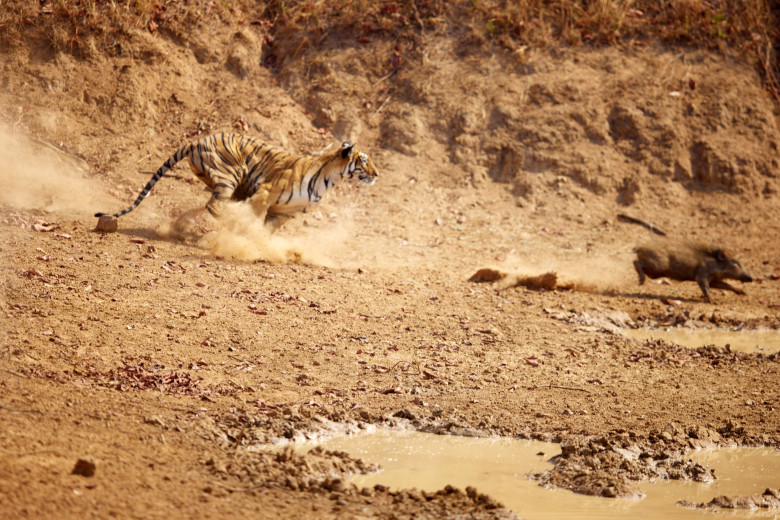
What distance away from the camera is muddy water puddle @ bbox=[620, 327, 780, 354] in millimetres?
8648

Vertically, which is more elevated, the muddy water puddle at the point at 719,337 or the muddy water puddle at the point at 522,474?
the muddy water puddle at the point at 522,474

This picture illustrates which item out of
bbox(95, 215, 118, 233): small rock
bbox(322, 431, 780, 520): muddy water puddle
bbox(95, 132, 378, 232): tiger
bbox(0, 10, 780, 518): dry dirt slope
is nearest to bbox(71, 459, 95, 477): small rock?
bbox(0, 10, 780, 518): dry dirt slope

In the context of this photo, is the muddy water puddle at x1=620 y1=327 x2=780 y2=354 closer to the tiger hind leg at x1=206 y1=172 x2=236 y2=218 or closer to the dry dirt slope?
the dry dirt slope

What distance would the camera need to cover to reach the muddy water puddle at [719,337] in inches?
340

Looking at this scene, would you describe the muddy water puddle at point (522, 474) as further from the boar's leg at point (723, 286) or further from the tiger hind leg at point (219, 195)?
the boar's leg at point (723, 286)

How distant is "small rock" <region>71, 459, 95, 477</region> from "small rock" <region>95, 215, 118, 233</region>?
600 centimetres

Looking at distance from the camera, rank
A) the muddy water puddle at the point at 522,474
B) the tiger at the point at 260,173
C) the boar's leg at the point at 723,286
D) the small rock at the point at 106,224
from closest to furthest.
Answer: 1. the muddy water puddle at the point at 522,474
2. the small rock at the point at 106,224
3. the tiger at the point at 260,173
4. the boar's leg at the point at 723,286

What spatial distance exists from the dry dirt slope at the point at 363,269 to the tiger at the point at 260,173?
0.58 meters

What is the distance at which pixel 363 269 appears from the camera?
33.2 feet

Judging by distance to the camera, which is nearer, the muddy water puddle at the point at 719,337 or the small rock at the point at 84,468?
the small rock at the point at 84,468

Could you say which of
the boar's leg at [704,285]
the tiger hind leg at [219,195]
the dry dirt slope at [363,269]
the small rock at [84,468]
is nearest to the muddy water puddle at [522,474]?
the dry dirt slope at [363,269]

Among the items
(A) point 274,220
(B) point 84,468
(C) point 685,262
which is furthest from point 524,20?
(B) point 84,468

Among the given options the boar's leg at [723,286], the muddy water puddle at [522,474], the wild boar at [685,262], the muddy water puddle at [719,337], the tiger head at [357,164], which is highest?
the tiger head at [357,164]

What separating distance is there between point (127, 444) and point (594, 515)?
247 centimetres
